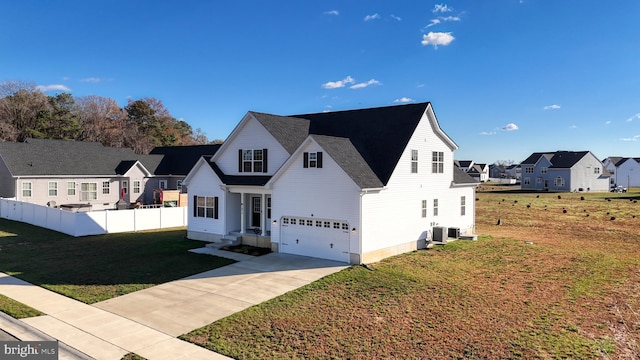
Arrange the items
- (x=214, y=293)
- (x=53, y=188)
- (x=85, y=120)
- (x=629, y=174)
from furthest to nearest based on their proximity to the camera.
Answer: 1. (x=629, y=174)
2. (x=85, y=120)
3. (x=53, y=188)
4. (x=214, y=293)

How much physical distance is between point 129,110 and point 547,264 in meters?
77.4

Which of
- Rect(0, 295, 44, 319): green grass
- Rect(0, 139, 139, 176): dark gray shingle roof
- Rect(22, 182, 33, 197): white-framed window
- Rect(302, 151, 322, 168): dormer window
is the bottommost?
Rect(0, 295, 44, 319): green grass

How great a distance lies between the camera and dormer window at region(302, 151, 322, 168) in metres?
19.2

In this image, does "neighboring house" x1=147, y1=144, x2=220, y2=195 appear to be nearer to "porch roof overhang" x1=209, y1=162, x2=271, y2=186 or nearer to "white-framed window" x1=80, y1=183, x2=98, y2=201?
"white-framed window" x1=80, y1=183, x2=98, y2=201

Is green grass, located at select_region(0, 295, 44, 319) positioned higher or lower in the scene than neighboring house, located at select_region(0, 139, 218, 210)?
lower

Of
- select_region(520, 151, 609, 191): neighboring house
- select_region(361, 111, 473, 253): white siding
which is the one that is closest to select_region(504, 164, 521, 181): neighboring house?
select_region(520, 151, 609, 191): neighboring house

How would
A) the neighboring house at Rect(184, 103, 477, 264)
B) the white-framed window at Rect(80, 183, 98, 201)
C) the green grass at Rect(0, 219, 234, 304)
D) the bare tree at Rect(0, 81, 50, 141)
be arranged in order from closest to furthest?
the green grass at Rect(0, 219, 234, 304), the neighboring house at Rect(184, 103, 477, 264), the white-framed window at Rect(80, 183, 98, 201), the bare tree at Rect(0, 81, 50, 141)

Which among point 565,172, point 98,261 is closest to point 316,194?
point 98,261

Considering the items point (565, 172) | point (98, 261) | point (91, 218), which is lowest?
point (98, 261)

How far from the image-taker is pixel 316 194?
760 inches

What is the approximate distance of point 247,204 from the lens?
23.8 metres

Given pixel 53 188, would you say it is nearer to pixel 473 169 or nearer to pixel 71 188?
pixel 71 188

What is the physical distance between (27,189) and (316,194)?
96.0 feet

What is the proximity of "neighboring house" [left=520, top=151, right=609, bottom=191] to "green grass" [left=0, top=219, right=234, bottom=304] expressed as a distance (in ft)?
233
